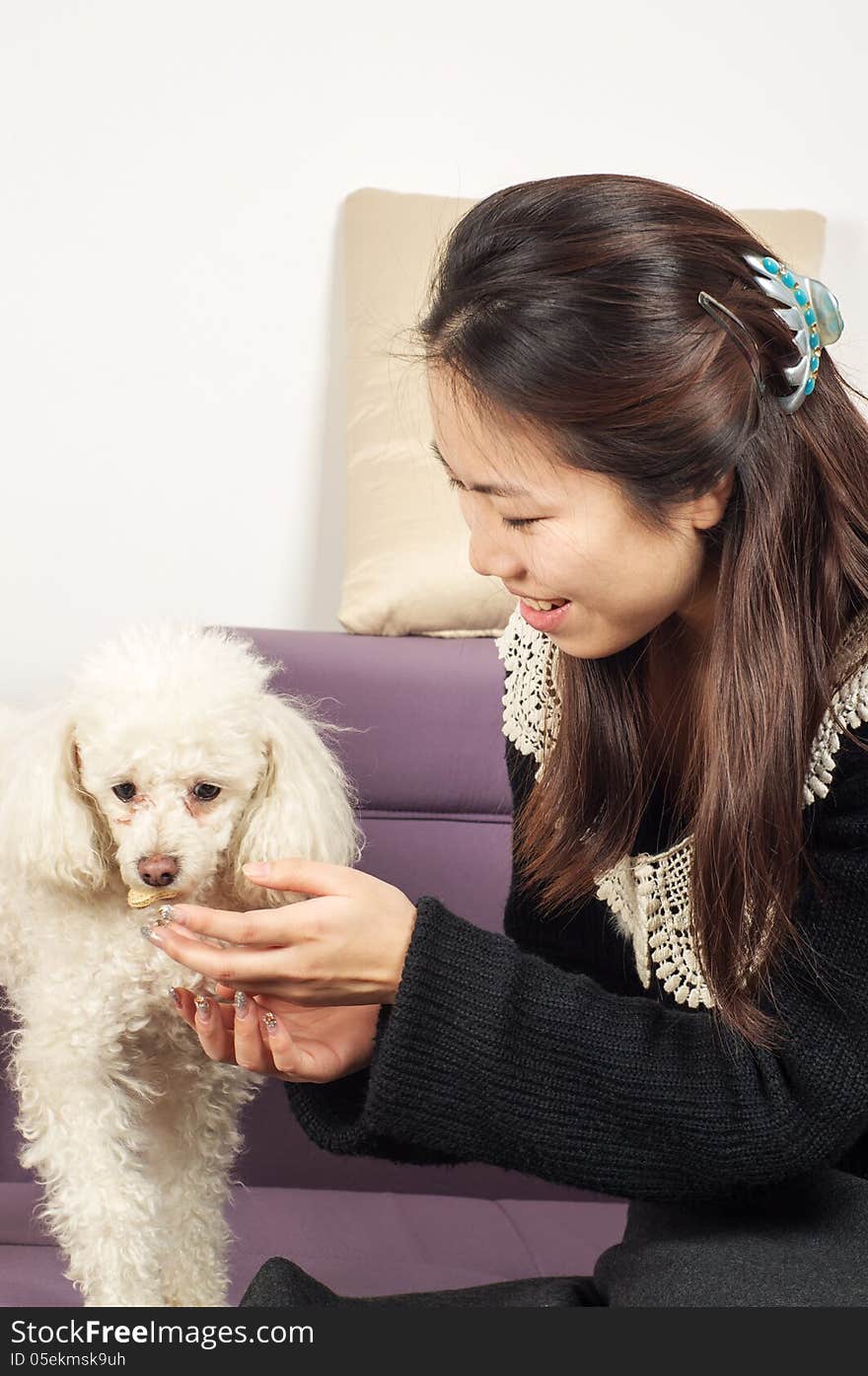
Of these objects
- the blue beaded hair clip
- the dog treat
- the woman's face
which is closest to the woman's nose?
the woman's face

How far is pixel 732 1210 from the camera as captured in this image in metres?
0.98

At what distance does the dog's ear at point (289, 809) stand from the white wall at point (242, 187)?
856 mm

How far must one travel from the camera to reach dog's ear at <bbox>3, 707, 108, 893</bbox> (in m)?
1.15

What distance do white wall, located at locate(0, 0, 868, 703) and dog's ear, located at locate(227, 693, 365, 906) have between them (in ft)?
2.81

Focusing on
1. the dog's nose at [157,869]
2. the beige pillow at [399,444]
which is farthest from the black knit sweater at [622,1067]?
the beige pillow at [399,444]

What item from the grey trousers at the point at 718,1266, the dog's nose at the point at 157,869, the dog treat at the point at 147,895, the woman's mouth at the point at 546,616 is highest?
the woman's mouth at the point at 546,616

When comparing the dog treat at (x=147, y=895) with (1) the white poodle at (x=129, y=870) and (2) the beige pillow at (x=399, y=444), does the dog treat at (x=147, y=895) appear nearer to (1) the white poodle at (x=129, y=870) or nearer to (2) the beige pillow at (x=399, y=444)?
(1) the white poodle at (x=129, y=870)

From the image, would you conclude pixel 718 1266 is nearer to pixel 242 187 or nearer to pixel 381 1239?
pixel 381 1239

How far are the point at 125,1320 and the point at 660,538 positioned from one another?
704mm

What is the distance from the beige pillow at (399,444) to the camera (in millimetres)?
1845

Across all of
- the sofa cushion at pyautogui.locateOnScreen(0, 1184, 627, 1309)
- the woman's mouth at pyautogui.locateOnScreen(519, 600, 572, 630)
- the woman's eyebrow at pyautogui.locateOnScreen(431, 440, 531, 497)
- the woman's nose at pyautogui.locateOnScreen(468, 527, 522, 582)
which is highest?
the woman's eyebrow at pyautogui.locateOnScreen(431, 440, 531, 497)

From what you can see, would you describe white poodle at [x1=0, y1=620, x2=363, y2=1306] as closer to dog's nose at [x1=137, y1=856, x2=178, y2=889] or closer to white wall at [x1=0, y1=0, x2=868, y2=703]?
dog's nose at [x1=137, y1=856, x2=178, y2=889]

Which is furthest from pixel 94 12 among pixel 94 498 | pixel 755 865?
pixel 755 865

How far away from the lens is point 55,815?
1.15 metres
